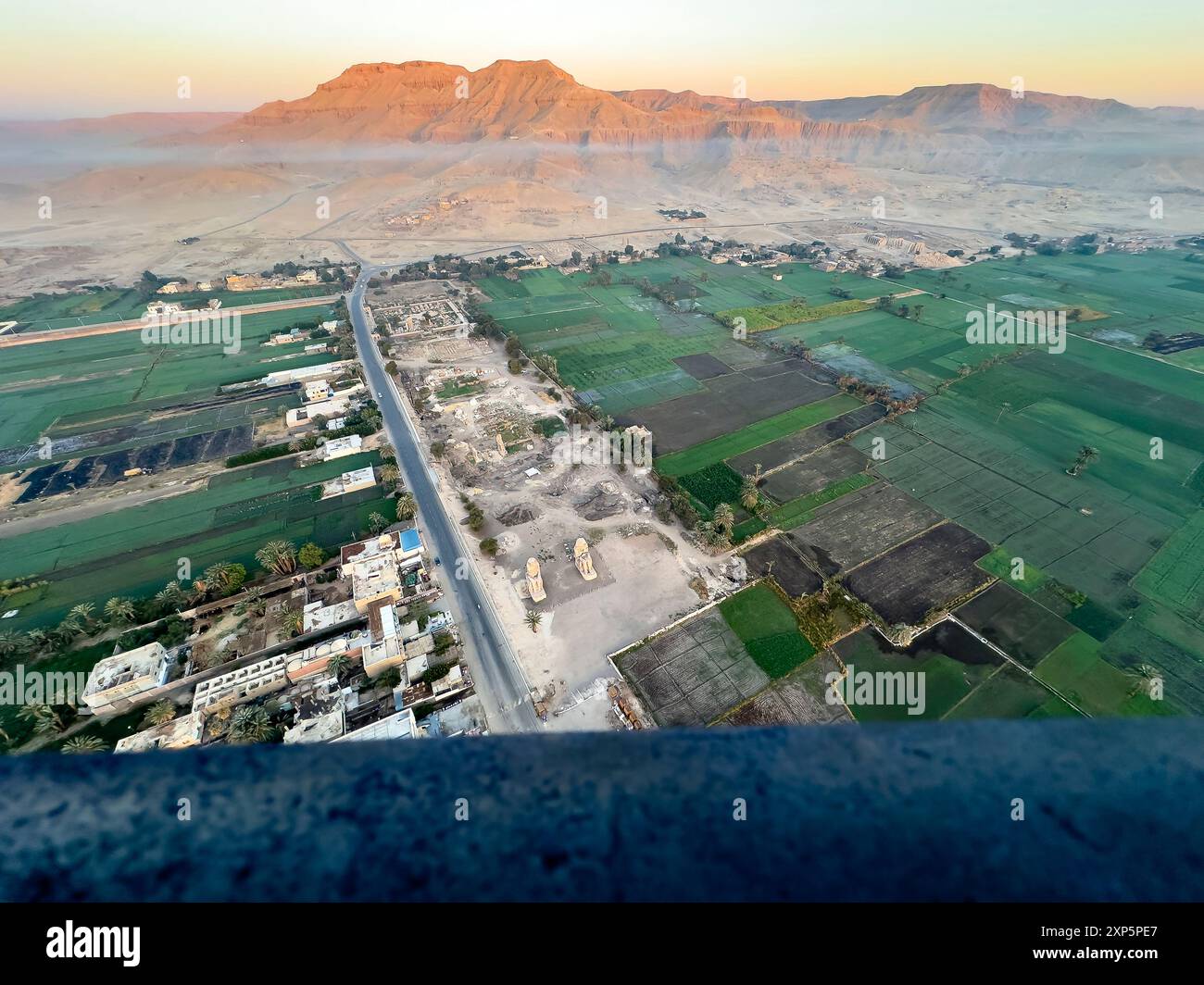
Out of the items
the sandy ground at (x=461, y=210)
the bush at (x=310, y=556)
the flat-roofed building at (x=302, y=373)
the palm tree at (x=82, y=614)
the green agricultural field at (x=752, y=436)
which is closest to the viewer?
the palm tree at (x=82, y=614)

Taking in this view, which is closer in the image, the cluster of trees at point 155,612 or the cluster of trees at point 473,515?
the cluster of trees at point 155,612

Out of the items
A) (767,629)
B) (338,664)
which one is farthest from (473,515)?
(767,629)

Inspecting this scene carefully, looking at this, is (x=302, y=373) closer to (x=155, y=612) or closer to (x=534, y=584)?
(x=155, y=612)

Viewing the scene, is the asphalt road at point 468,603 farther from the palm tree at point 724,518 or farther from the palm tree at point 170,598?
the palm tree at point 724,518

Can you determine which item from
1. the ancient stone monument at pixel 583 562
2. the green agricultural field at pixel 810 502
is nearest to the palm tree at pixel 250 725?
the ancient stone monument at pixel 583 562

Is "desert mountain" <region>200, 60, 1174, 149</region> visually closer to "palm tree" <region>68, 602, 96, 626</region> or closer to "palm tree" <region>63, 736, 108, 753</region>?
"palm tree" <region>68, 602, 96, 626</region>
